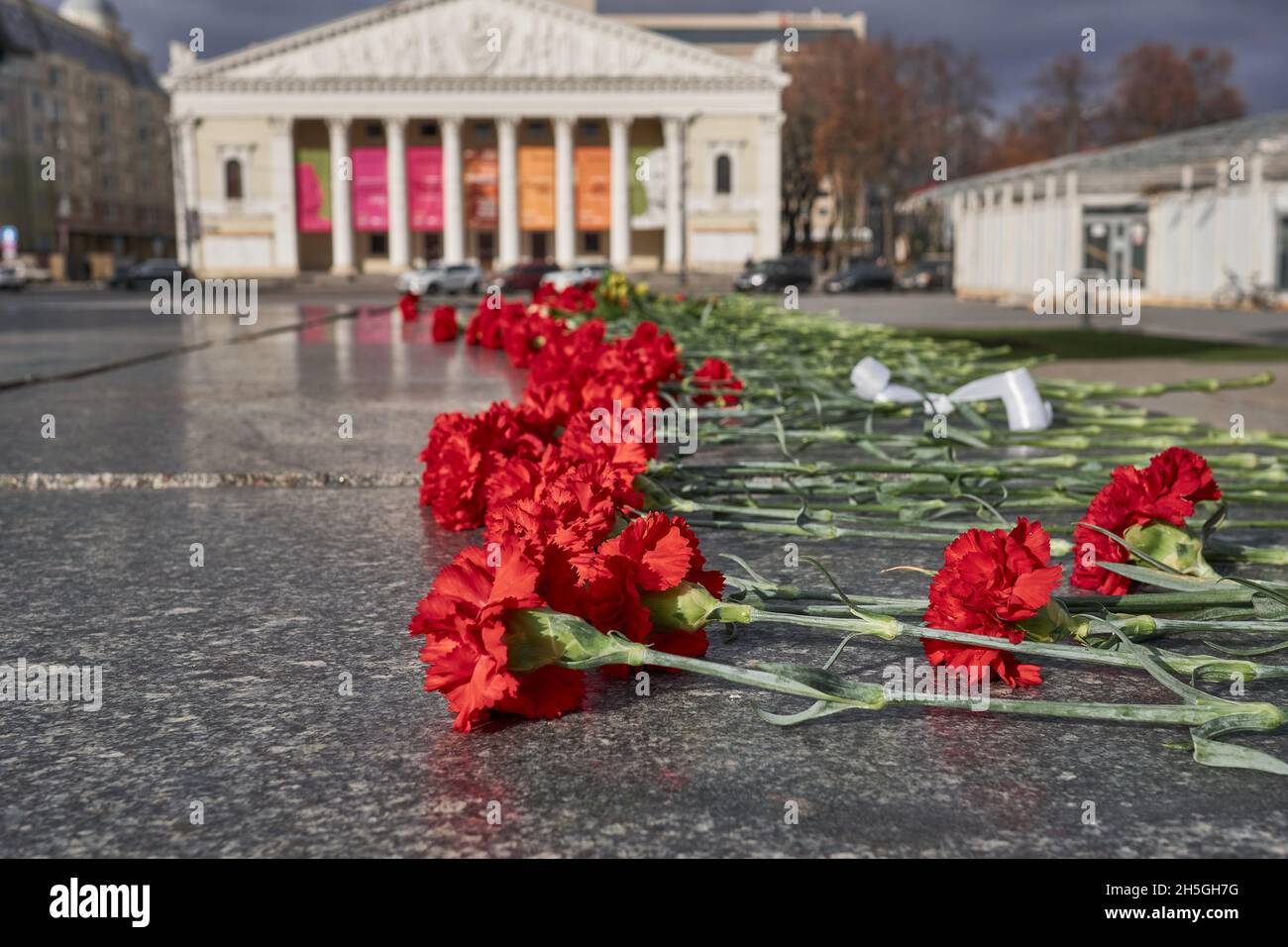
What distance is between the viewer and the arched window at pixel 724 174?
62906 millimetres

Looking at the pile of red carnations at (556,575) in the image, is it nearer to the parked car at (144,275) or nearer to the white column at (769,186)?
the parked car at (144,275)

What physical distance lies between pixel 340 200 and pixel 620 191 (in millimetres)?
13017

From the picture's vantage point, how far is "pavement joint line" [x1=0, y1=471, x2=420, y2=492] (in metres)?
3.54

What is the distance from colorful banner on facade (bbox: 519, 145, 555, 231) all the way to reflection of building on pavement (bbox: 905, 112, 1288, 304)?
31832 millimetres

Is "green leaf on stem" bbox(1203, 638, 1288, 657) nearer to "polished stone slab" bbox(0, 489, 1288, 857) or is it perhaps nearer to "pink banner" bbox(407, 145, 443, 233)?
"polished stone slab" bbox(0, 489, 1288, 857)

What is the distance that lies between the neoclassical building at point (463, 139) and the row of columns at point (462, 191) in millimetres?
83

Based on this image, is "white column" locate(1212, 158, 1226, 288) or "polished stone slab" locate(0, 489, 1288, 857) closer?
"polished stone slab" locate(0, 489, 1288, 857)

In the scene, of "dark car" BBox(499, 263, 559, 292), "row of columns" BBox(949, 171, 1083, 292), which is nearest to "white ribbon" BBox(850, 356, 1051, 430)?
"row of columns" BBox(949, 171, 1083, 292)

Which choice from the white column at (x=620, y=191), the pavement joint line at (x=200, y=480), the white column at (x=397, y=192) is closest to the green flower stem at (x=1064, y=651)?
the pavement joint line at (x=200, y=480)

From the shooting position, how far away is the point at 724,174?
63.2 m

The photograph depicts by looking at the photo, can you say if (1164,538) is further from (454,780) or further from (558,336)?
(558,336)

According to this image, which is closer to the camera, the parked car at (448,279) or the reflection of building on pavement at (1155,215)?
the reflection of building on pavement at (1155,215)

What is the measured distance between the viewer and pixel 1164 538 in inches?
78.5
